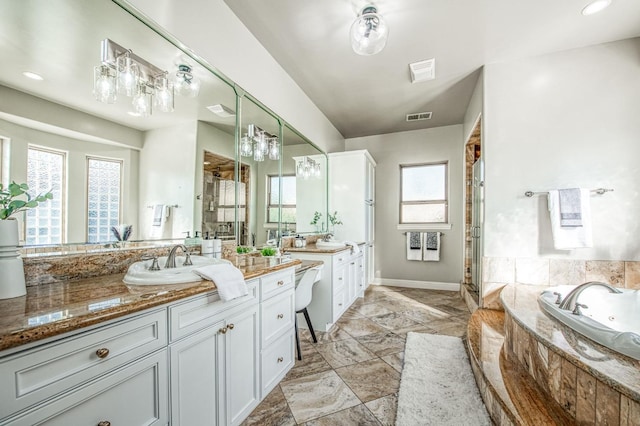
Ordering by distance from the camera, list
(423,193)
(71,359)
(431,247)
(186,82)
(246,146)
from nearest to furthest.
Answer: (71,359)
(186,82)
(246,146)
(431,247)
(423,193)

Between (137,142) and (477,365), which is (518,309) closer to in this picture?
(477,365)

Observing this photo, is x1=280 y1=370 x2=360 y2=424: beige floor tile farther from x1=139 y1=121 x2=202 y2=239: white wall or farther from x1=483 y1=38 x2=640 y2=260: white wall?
x1=483 y1=38 x2=640 y2=260: white wall

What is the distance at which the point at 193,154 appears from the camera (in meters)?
1.85

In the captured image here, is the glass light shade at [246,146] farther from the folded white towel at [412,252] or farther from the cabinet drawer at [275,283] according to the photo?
the folded white towel at [412,252]

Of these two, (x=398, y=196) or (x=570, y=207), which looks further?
(x=398, y=196)

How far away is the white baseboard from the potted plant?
4.64 meters

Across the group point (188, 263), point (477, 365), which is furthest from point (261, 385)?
point (477, 365)

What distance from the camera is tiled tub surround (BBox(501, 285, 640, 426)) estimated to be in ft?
3.24

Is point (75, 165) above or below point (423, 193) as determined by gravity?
below

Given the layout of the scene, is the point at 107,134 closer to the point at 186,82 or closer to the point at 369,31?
the point at 186,82

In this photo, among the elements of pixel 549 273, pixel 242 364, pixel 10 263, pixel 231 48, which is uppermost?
pixel 231 48

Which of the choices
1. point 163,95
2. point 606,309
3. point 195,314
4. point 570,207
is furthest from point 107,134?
point 570,207

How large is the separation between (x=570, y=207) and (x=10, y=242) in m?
3.70

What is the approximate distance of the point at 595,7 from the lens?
6.88 feet
